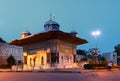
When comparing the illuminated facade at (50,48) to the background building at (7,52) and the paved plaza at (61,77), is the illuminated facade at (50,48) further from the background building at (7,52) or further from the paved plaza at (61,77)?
the paved plaza at (61,77)

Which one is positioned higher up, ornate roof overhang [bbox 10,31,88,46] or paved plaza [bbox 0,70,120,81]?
ornate roof overhang [bbox 10,31,88,46]

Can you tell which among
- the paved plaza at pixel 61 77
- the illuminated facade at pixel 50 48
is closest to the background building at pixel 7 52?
the illuminated facade at pixel 50 48

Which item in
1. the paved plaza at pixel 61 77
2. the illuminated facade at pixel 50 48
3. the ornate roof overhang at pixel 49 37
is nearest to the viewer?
the paved plaza at pixel 61 77

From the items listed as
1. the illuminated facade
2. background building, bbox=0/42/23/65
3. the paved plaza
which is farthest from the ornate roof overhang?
the paved plaza

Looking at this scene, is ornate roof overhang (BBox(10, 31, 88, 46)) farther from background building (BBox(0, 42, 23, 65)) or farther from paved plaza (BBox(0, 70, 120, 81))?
paved plaza (BBox(0, 70, 120, 81))

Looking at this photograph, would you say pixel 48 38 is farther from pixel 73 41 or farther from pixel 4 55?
pixel 4 55

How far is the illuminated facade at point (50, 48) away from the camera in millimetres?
39531

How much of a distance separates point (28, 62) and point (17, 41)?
421 centimetres

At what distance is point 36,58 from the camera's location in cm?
4319

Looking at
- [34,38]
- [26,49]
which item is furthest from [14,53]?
[34,38]

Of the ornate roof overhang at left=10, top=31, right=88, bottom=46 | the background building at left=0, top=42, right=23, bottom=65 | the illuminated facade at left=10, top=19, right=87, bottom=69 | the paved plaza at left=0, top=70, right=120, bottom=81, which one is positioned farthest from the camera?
the background building at left=0, top=42, right=23, bottom=65

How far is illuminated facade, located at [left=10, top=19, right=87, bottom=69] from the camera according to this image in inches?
1556

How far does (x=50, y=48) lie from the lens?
132 feet

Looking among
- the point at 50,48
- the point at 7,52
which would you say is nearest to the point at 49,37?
the point at 50,48
